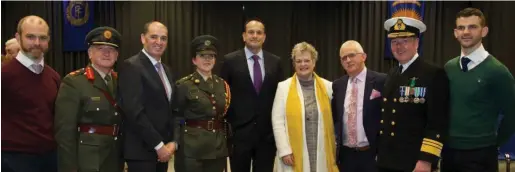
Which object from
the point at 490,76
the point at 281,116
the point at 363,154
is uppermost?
the point at 490,76

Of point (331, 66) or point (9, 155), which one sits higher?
point (331, 66)

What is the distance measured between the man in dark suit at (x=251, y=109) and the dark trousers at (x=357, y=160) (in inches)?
24.4

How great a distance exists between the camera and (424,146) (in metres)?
2.54

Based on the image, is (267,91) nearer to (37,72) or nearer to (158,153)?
(158,153)

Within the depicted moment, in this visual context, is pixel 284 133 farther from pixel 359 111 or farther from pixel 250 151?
pixel 359 111

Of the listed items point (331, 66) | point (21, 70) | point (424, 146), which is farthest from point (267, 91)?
point (331, 66)

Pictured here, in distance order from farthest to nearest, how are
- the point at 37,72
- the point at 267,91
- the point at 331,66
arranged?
the point at 331,66 → the point at 267,91 → the point at 37,72

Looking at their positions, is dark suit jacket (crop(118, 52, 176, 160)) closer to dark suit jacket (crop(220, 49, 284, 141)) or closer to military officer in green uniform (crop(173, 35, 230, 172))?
military officer in green uniform (crop(173, 35, 230, 172))

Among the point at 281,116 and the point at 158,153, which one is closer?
the point at 158,153

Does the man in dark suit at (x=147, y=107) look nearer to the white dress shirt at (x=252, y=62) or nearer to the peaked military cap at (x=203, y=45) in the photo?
the peaked military cap at (x=203, y=45)

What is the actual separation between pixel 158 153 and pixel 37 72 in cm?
88

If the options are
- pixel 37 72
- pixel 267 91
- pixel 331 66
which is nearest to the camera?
pixel 37 72

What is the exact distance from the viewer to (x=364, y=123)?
324 cm

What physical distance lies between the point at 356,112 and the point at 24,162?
2.20 m
